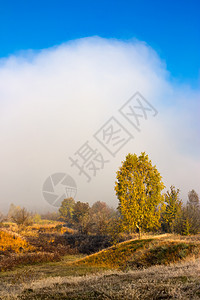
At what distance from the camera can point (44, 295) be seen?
20.7 feet

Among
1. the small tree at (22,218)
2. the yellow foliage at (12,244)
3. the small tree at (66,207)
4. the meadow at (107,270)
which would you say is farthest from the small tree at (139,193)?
the small tree at (66,207)

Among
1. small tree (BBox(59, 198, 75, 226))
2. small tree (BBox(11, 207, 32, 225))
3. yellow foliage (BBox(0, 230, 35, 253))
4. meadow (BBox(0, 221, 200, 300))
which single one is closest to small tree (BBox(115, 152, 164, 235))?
meadow (BBox(0, 221, 200, 300))

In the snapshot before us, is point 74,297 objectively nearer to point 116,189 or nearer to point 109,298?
point 109,298

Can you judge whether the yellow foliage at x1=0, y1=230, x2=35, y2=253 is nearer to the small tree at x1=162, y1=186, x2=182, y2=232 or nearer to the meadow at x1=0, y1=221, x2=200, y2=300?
the meadow at x1=0, y1=221, x2=200, y2=300

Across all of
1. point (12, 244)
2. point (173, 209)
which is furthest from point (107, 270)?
point (173, 209)

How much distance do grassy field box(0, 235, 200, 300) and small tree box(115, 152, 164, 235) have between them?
233 cm

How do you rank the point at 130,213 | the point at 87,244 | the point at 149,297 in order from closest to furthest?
the point at 149,297 → the point at 130,213 → the point at 87,244

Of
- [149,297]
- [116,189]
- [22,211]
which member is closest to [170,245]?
[116,189]

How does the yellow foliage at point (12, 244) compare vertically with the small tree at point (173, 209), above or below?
below

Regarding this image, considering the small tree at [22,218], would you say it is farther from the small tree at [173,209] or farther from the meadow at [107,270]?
the small tree at [173,209]

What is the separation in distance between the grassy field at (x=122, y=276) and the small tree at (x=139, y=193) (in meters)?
2.33

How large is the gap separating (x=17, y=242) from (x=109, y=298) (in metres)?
25.0

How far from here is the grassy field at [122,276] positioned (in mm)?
5723

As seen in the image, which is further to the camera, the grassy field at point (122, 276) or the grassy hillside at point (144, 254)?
the grassy hillside at point (144, 254)
